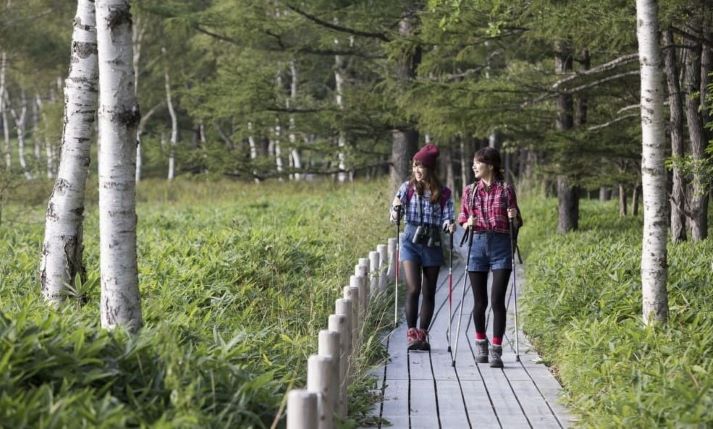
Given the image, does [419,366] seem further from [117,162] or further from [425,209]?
[117,162]

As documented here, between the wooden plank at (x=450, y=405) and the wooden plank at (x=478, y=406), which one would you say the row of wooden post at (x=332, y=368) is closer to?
the wooden plank at (x=450, y=405)

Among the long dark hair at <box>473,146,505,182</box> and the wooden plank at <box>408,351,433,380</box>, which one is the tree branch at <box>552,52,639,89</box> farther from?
the wooden plank at <box>408,351,433,380</box>

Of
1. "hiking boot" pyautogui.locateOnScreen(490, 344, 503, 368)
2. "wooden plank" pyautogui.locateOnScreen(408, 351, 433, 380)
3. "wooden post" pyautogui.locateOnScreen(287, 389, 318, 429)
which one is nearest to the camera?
"wooden post" pyautogui.locateOnScreen(287, 389, 318, 429)

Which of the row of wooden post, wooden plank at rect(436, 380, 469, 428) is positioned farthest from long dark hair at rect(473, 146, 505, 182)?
wooden plank at rect(436, 380, 469, 428)

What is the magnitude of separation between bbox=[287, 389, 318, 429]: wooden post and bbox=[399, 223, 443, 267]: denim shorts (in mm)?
4759

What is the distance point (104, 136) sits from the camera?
6.02 metres

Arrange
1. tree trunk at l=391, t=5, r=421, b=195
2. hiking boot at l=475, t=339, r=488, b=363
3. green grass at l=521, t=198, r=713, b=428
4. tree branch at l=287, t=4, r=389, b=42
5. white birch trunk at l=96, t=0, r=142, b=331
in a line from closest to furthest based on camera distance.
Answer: green grass at l=521, t=198, r=713, b=428 → white birch trunk at l=96, t=0, r=142, b=331 → hiking boot at l=475, t=339, r=488, b=363 → tree branch at l=287, t=4, r=389, b=42 → tree trunk at l=391, t=5, r=421, b=195

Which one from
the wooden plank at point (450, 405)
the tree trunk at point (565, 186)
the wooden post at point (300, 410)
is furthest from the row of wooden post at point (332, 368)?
the tree trunk at point (565, 186)

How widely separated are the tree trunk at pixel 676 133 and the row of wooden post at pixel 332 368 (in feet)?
17.1

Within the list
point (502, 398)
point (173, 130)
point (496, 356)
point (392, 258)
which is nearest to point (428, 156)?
point (496, 356)

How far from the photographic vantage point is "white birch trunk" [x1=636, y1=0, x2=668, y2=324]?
7188 millimetres

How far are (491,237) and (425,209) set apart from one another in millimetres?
916

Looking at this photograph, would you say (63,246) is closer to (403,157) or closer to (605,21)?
(605,21)

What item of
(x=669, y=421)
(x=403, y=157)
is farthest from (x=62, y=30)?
(x=669, y=421)
